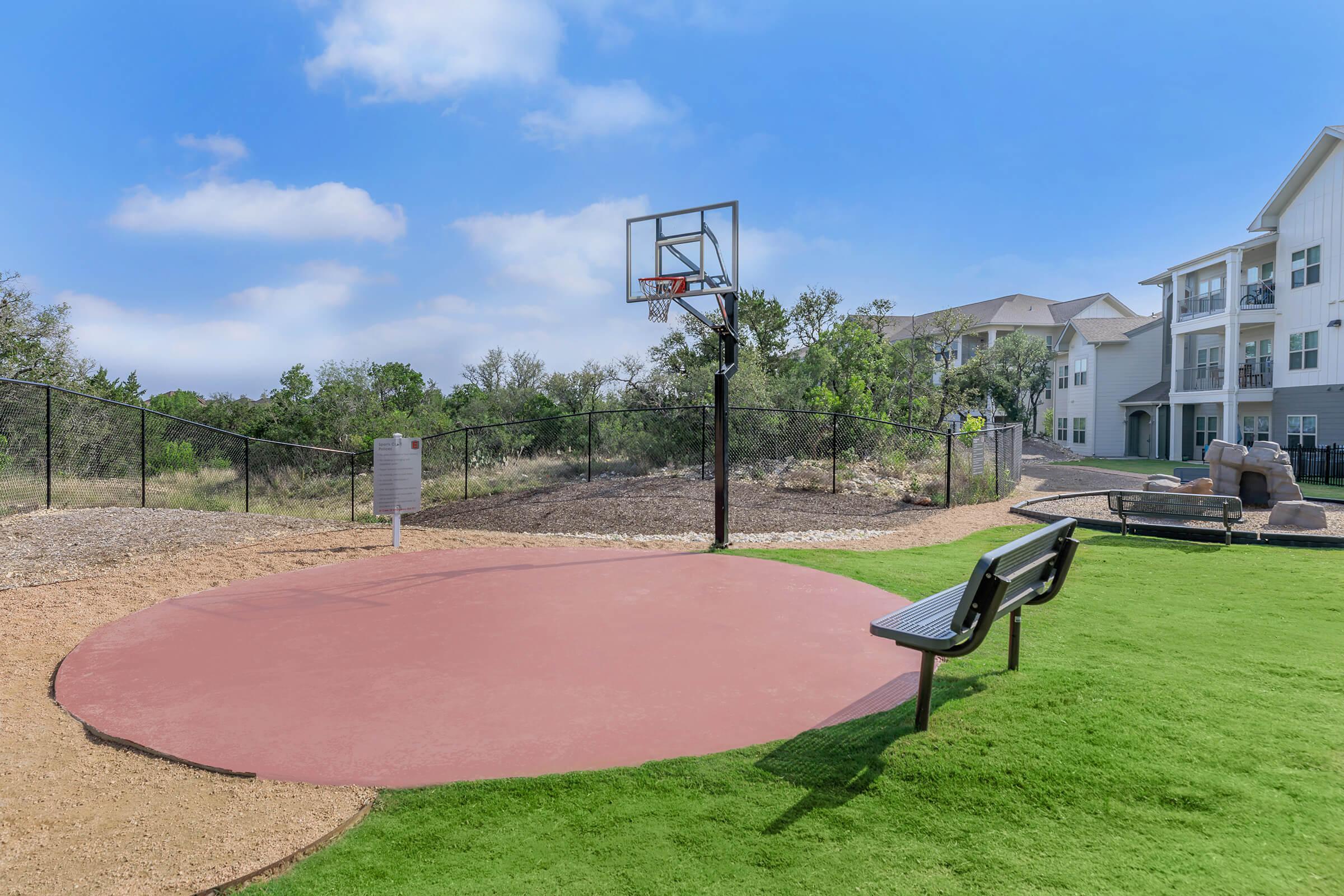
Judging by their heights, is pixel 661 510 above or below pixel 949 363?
below

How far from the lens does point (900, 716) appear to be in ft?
13.1

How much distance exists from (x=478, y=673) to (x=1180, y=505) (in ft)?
32.7

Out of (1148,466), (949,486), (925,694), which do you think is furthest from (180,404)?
(1148,466)

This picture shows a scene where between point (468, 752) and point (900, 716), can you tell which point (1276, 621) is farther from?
point (468, 752)

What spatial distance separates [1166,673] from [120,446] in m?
24.6

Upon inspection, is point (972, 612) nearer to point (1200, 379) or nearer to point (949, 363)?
point (949, 363)

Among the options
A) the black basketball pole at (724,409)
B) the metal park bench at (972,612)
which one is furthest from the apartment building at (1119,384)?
the metal park bench at (972,612)

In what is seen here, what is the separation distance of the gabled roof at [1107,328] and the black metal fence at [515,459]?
20.6 meters

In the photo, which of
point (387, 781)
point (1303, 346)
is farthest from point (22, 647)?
point (1303, 346)

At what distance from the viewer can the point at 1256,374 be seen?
2752cm

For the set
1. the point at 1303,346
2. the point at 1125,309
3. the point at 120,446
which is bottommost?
the point at 120,446

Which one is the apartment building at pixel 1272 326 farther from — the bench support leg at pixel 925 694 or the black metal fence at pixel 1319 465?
the bench support leg at pixel 925 694

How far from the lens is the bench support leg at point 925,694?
3732 mm

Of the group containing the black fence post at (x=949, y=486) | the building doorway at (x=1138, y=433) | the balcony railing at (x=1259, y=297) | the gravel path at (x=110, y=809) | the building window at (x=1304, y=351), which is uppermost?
the balcony railing at (x=1259, y=297)
